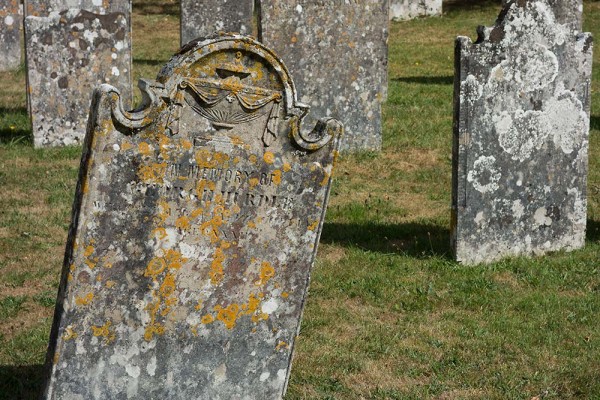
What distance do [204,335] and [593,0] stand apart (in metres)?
23.7

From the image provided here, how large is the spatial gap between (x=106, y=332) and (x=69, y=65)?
813 centimetres

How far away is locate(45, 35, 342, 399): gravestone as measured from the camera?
17.0 feet

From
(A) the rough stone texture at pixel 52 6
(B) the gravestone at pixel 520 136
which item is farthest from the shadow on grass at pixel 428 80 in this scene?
(B) the gravestone at pixel 520 136

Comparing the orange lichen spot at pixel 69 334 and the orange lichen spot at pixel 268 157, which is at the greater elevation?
the orange lichen spot at pixel 268 157

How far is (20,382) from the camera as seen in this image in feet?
19.9

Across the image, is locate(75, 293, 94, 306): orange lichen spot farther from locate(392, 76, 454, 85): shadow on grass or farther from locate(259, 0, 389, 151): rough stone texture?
locate(392, 76, 454, 85): shadow on grass

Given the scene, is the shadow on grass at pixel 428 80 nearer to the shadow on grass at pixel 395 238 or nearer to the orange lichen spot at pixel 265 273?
the shadow on grass at pixel 395 238

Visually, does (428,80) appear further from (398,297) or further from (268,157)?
(268,157)

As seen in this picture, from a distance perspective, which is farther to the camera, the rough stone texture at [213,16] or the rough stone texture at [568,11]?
the rough stone texture at [213,16]

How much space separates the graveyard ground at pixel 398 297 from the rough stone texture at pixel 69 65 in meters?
0.48

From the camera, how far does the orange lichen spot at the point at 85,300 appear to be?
205 inches

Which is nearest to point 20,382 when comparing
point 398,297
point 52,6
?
point 398,297

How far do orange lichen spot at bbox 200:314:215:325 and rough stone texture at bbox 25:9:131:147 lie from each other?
7781 millimetres

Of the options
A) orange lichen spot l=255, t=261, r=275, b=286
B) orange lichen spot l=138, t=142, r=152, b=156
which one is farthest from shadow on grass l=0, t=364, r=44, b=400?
orange lichen spot l=138, t=142, r=152, b=156
